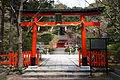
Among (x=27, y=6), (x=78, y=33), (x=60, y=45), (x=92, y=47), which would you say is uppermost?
(x=27, y=6)

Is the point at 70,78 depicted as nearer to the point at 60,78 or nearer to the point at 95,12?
the point at 60,78

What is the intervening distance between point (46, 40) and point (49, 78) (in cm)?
738

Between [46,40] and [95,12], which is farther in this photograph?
[46,40]

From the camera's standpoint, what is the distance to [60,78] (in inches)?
221

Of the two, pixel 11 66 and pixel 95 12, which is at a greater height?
pixel 95 12

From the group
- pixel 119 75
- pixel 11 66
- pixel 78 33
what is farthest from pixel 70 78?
pixel 78 33

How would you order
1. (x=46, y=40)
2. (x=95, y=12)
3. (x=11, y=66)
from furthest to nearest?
(x=46, y=40)
(x=95, y=12)
(x=11, y=66)

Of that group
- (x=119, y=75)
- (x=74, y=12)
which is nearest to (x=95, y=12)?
(x=74, y=12)

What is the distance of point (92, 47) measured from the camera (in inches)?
237

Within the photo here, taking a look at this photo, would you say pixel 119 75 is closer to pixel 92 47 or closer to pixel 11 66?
pixel 92 47

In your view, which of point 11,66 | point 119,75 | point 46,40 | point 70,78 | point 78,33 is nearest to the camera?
point 119,75

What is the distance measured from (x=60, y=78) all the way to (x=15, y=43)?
8.17m

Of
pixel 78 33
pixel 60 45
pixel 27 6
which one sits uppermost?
pixel 27 6

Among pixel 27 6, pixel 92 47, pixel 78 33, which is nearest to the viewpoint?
pixel 92 47
